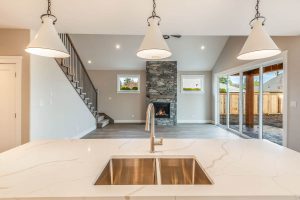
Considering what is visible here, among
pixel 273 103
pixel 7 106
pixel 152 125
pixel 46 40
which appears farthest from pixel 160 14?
pixel 273 103

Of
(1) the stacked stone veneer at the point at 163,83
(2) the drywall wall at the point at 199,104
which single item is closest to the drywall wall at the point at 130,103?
(2) the drywall wall at the point at 199,104

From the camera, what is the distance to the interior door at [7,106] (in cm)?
351

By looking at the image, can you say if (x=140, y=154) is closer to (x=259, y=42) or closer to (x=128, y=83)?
(x=259, y=42)

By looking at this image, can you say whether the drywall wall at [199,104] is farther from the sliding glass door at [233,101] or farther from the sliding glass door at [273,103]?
the sliding glass door at [273,103]

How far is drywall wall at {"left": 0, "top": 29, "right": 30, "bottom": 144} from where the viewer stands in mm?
3459

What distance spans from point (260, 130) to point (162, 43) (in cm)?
509

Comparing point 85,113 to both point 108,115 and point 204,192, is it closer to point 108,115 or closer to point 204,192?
point 108,115

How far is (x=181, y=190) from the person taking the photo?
2.94 ft

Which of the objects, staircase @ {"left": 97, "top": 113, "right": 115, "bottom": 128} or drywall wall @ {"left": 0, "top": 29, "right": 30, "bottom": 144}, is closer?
drywall wall @ {"left": 0, "top": 29, "right": 30, "bottom": 144}

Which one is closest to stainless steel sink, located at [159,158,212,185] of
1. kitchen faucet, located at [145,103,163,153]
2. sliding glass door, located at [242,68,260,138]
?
kitchen faucet, located at [145,103,163,153]

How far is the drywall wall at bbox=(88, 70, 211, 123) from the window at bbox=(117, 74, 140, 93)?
19 cm

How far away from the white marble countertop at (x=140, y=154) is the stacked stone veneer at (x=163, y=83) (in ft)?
23.5

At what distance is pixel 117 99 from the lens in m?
9.59

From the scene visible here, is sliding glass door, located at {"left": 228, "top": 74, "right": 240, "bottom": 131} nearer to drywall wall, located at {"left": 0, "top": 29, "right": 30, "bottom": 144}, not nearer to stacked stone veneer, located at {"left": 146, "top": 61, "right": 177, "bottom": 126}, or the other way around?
stacked stone veneer, located at {"left": 146, "top": 61, "right": 177, "bottom": 126}
